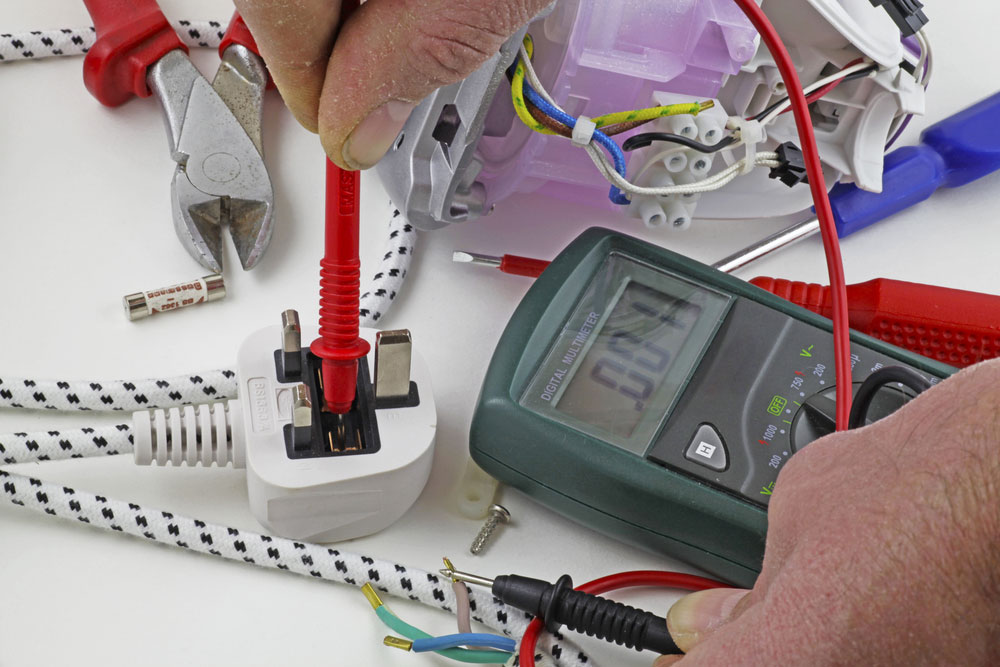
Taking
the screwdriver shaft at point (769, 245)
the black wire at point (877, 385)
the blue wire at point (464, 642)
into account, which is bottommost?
the blue wire at point (464, 642)

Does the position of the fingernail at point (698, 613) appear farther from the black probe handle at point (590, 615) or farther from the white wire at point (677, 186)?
the white wire at point (677, 186)

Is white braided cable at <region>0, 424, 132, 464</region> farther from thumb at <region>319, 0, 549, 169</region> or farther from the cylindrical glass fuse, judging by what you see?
thumb at <region>319, 0, 549, 169</region>

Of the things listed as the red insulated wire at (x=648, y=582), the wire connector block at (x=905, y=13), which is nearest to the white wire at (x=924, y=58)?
the wire connector block at (x=905, y=13)

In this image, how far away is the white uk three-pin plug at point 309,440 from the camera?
0.68m

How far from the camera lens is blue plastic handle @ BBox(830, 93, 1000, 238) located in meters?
0.96

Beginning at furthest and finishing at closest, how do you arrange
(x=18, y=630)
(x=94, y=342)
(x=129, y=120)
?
(x=129, y=120), (x=94, y=342), (x=18, y=630)

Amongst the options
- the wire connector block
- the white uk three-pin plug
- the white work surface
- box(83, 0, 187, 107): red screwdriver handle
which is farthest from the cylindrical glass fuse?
the wire connector block

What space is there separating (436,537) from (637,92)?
0.38 metres

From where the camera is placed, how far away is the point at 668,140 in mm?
811

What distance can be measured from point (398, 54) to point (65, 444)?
38cm

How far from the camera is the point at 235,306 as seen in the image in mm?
843

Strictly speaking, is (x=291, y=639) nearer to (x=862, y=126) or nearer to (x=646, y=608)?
(x=646, y=608)

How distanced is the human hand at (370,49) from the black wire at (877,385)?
0.38m

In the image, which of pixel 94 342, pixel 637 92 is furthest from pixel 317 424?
pixel 637 92
